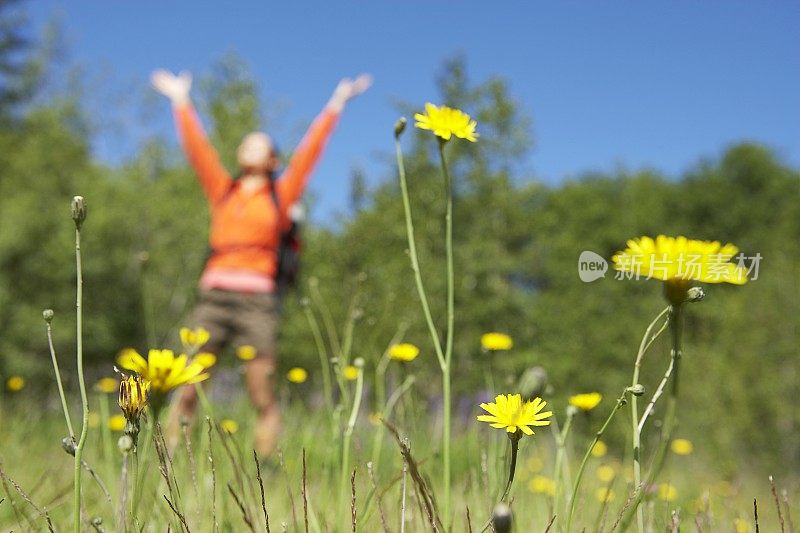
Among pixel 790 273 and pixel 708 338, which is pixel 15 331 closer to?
pixel 790 273

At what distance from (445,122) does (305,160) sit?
2.79 meters

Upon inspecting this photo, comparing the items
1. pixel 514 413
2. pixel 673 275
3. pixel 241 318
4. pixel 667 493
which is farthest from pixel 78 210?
pixel 241 318

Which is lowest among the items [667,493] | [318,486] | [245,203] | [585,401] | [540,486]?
[318,486]

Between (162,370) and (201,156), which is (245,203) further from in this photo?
(162,370)

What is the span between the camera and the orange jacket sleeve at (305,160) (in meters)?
3.71

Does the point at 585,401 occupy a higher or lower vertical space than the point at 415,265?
lower

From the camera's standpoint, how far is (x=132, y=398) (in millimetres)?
729

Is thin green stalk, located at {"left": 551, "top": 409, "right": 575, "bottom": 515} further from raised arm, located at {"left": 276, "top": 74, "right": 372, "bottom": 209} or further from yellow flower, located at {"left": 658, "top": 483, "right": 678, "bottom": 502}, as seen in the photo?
raised arm, located at {"left": 276, "top": 74, "right": 372, "bottom": 209}

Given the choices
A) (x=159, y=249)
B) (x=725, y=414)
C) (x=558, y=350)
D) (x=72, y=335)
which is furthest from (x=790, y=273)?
(x=72, y=335)

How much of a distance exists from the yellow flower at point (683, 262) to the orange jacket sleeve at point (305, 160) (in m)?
2.90

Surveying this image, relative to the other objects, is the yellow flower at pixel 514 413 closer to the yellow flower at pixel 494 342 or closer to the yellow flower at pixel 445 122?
the yellow flower at pixel 445 122

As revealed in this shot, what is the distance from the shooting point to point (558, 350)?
17.8 metres

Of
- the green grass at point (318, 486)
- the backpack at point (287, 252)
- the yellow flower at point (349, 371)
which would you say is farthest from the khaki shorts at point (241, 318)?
the yellow flower at point (349, 371)

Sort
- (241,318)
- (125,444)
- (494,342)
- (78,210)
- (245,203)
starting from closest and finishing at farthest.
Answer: (125,444)
(78,210)
(494,342)
(241,318)
(245,203)
